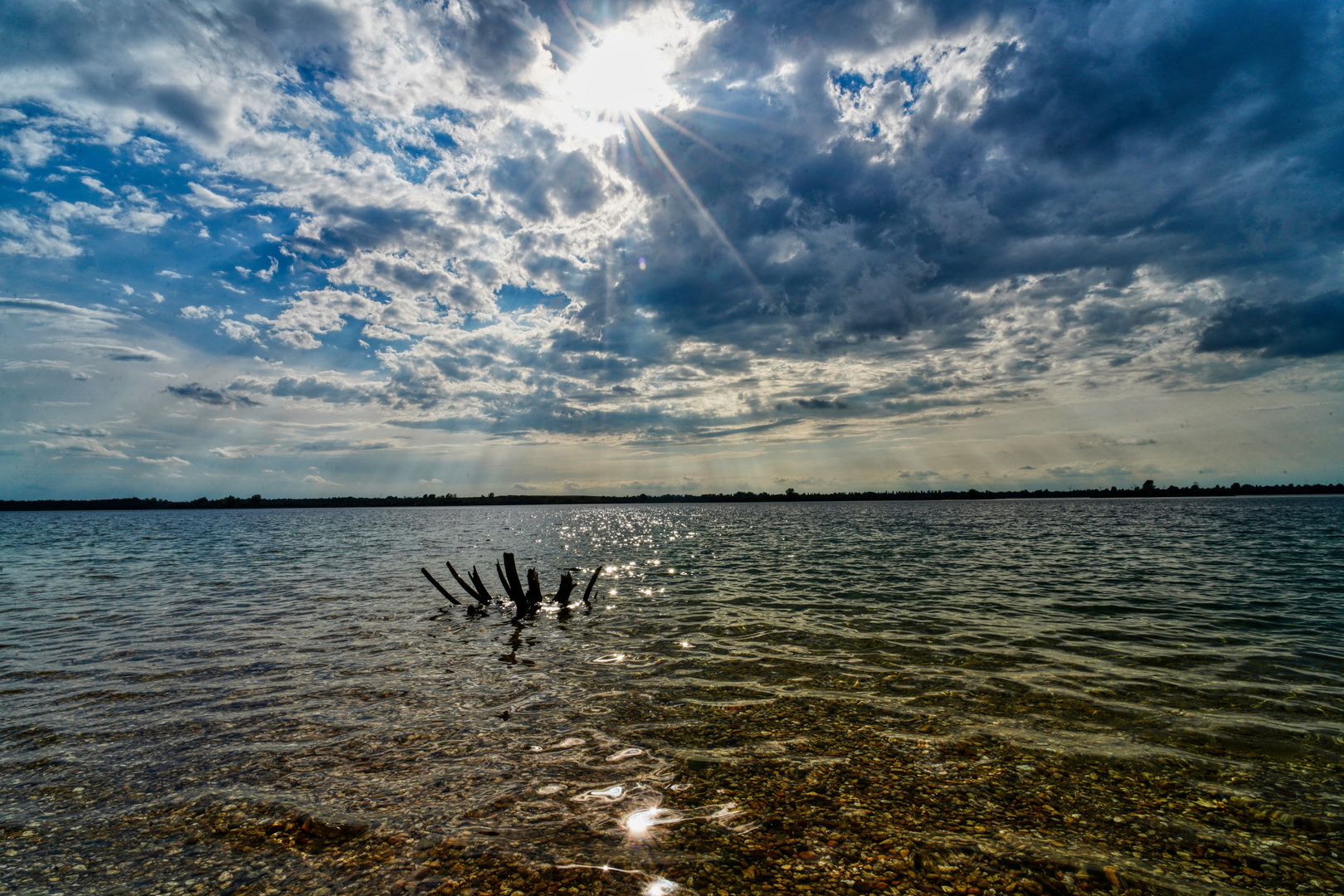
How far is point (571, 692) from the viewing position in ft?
39.3

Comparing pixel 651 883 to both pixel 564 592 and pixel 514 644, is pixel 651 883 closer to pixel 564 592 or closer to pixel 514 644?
pixel 514 644

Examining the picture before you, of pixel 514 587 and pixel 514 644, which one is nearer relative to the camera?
pixel 514 644

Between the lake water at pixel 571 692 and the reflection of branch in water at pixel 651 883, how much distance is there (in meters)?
0.25

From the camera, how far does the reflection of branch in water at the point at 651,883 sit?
5.57 m

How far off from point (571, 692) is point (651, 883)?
6.60m

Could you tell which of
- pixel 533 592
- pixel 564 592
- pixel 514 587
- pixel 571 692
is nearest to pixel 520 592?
pixel 514 587

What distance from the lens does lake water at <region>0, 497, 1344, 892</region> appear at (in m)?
7.32

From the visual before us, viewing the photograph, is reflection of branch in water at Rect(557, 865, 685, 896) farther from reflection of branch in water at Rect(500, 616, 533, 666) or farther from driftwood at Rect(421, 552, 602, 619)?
driftwood at Rect(421, 552, 602, 619)

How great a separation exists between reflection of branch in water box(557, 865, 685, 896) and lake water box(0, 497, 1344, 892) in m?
0.25

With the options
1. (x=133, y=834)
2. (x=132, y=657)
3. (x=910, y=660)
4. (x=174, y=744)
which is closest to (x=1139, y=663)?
(x=910, y=660)

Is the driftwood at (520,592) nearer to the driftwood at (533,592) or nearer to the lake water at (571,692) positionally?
the driftwood at (533,592)

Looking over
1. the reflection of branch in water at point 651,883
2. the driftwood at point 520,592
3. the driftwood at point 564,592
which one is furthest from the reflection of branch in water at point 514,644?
the reflection of branch in water at point 651,883

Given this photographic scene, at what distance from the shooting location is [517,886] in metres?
5.62

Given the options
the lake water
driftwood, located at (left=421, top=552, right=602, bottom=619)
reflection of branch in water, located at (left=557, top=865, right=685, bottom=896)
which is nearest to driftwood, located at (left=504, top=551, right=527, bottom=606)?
driftwood, located at (left=421, top=552, right=602, bottom=619)
